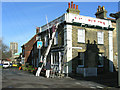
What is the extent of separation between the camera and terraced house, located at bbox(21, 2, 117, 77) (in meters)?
19.2

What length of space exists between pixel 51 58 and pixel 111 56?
847 centimetres

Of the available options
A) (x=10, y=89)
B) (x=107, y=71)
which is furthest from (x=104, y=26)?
(x=10, y=89)

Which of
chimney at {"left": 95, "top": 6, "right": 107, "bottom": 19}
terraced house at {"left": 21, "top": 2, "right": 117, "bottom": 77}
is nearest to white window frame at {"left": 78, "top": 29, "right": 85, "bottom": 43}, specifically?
terraced house at {"left": 21, "top": 2, "right": 117, "bottom": 77}

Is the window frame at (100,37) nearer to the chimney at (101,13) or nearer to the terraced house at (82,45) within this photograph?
the terraced house at (82,45)

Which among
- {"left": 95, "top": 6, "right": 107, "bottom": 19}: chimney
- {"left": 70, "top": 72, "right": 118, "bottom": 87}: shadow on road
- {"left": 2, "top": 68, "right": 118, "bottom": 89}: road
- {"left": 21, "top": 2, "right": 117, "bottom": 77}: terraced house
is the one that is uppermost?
{"left": 95, "top": 6, "right": 107, "bottom": 19}: chimney

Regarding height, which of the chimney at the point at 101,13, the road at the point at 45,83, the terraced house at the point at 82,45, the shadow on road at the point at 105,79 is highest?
the chimney at the point at 101,13

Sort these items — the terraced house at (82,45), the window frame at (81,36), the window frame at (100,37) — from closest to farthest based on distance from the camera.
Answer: the terraced house at (82,45) < the window frame at (81,36) < the window frame at (100,37)

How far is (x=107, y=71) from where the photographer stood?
21.7 metres

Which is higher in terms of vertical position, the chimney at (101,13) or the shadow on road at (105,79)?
the chimney at (101,13)

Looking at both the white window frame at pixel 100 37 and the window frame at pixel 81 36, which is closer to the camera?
the window frame at pixel 81 36

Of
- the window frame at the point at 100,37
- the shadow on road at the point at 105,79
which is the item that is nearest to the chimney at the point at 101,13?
the window frame at the point at 100,37

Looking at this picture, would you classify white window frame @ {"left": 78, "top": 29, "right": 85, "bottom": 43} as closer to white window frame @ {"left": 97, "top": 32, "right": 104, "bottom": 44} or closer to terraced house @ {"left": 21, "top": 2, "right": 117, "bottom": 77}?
terraced house @ {"left": 21, "top": 2, "right": 117, "bottom": 77}

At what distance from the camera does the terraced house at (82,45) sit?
19250mm

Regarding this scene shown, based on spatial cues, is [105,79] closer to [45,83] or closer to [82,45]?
[82,45]
